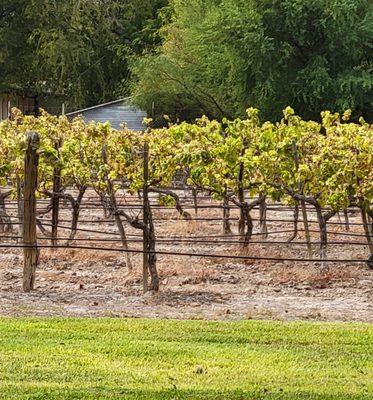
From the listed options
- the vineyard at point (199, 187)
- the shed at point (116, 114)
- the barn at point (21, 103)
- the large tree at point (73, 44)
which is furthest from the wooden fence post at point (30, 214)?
the barn at point (21, 103)

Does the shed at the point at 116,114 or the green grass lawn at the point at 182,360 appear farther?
the shed at the point at 116,114

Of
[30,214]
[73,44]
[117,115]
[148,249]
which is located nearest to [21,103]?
[73,44]

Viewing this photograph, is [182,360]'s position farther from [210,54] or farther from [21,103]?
[21,103]

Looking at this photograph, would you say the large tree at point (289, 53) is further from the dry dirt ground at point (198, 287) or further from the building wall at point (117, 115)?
the dry dirt ground at point (198, 287)

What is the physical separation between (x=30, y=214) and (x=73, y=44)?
1454 inches

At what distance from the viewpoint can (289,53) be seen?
3409 centimetres

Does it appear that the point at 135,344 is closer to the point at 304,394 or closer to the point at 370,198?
the point at 304,394

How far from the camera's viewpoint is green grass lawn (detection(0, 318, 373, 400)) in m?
7.09

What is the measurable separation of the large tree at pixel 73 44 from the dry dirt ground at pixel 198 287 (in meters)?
32.4

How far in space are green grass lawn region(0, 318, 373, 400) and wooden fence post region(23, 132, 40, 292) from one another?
2143 mm

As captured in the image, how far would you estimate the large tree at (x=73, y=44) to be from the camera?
48000 mm

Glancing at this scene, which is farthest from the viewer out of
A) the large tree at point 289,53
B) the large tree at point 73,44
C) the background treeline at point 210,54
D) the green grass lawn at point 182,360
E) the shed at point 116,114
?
the large tree at point 73,44

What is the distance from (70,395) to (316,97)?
28148 millimetres

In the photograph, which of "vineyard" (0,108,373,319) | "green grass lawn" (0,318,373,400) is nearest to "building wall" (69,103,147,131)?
"vineyard" (0,108,373,319)
